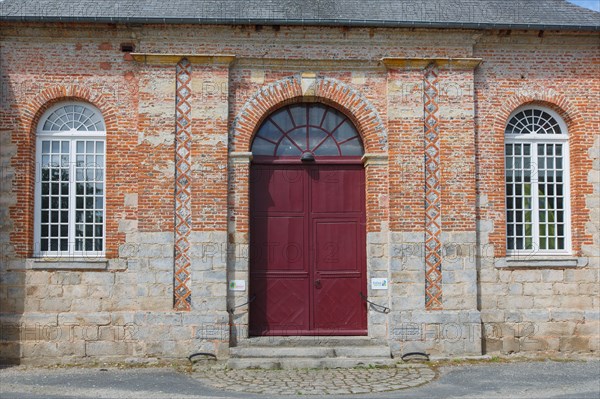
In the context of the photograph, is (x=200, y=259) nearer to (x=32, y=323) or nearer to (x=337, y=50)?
(x=32, y=323)

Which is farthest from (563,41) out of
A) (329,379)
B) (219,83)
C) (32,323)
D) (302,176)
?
(32,323)

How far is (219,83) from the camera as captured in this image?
1084 centimetres

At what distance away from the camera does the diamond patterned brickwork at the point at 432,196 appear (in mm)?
10758

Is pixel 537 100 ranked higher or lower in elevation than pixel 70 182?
higher

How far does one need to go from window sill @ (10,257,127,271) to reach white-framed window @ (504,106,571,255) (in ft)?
21.5

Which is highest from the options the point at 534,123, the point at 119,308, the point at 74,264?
the point at 534,123

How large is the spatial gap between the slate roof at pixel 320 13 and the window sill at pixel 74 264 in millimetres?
3858

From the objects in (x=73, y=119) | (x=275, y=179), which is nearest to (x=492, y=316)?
(x=275, y=179)

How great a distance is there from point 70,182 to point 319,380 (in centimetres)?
521

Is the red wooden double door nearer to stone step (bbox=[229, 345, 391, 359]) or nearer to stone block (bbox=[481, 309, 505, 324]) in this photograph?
stone step (bbox=[229, 345, 391, 359])

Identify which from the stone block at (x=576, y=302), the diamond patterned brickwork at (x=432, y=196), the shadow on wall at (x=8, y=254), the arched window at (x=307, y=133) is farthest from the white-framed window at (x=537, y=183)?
the shadow on wall at (x=8, y=254)

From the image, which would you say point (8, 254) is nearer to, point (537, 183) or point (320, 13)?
point (320, 13)

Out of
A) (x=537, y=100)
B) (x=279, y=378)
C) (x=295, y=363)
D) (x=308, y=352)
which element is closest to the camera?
(x=279, y=378)

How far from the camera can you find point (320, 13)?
11.0 meters
